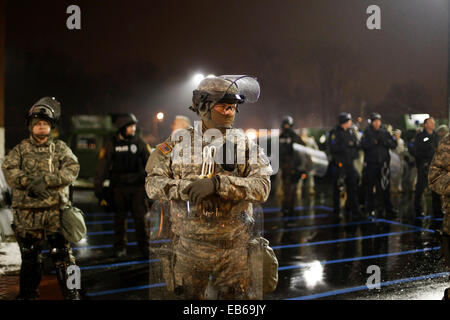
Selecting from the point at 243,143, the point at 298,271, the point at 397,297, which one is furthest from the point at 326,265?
the point at 243,143

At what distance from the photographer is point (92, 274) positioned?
5.73 m

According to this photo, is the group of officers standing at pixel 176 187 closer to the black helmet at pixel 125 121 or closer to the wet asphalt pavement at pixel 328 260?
the black helmet at pixel 125 121

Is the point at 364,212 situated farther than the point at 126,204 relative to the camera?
Yes

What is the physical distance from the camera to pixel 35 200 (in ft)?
15.0

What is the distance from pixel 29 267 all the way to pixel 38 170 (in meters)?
0.95

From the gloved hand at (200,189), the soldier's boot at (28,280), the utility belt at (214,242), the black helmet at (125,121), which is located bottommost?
the soldier's boot at (28,280)

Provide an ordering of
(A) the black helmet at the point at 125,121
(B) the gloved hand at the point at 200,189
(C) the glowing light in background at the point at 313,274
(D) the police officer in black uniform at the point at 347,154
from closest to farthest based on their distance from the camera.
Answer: (B) the gloved hand at the point at 200,189 < (C) the glowing light in background at the point at 313,274 < (A) the black helmet at the point at 125,121 < (D) the police officer in black uniform at the point at 347,154

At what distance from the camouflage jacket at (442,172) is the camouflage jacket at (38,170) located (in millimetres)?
3411

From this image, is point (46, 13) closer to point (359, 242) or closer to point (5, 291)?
point (5, 291)

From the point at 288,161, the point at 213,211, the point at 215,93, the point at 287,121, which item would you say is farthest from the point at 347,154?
the point at 213,211

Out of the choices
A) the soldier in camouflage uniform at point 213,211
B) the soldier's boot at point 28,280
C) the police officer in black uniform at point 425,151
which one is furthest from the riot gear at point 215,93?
the police officer in black uniform at point 425,151

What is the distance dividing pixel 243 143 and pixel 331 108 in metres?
10.2

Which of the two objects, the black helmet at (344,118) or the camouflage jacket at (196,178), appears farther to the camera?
the black helmet at (344,118)

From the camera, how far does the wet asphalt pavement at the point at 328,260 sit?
5031 mm
